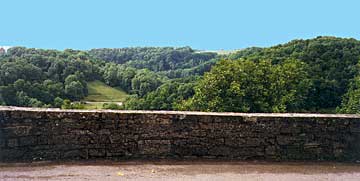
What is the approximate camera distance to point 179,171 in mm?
6391

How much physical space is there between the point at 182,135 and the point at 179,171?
0.74 meters

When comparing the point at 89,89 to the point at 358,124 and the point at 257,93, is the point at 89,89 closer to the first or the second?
the point at 257,93

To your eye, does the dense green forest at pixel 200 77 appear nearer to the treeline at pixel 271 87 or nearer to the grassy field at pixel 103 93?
the treeline at pixel 271 87

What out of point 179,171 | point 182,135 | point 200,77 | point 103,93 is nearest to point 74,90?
point 103,93

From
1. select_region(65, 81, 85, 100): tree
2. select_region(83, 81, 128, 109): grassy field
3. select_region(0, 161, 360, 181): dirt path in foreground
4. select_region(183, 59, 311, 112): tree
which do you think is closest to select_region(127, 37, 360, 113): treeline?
select_region(183, 59, 311, 112): tree

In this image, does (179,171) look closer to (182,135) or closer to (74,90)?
(182,135)

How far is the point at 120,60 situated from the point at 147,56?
7947 mm

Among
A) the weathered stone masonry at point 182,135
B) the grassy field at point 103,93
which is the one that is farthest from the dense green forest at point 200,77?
the weathered stone masonry at point 182,135

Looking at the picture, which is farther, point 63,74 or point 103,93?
point 103,93

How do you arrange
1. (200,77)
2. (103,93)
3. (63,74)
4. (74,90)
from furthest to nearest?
(103,93) < (63,74) < (74,90) < (200,77)

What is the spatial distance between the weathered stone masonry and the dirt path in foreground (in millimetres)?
199

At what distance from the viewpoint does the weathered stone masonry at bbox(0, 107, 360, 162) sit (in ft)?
21.9

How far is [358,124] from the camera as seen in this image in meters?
7.14

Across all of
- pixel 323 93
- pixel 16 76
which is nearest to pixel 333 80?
pixel 323 93
